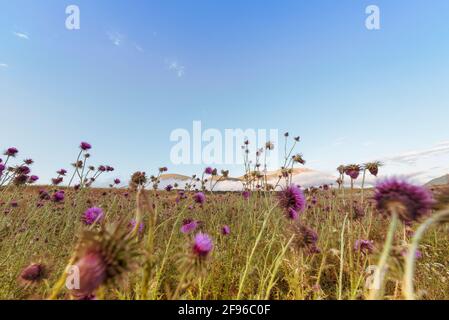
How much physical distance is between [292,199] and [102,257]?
1.51 m

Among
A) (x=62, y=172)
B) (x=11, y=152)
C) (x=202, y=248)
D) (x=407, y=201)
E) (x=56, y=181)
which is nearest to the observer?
(x=407, y=201)

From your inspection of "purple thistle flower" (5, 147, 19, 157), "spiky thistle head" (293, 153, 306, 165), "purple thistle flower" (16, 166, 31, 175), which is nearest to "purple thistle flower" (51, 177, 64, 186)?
"purple thistle flower" (16, 166, 31, 175)

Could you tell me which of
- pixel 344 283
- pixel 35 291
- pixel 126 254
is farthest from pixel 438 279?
pixel 35 291

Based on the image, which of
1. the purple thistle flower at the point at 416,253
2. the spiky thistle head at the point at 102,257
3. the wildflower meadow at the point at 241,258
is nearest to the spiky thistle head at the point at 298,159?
the wildflower meadow at the point at 241,258

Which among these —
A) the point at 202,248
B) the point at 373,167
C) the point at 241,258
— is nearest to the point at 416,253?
the point at 373,167

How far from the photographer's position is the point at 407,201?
117 centimetres

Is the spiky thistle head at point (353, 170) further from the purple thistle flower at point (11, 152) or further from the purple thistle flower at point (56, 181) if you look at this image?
the purple thistle flower at point (11, 152)

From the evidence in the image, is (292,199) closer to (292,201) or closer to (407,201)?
(292,201)

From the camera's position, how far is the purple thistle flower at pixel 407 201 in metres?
1.17

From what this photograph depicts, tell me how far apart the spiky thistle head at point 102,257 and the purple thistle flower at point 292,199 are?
1.36m

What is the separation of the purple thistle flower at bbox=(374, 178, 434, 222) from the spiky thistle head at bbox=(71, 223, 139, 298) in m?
1.11

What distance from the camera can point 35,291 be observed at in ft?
8.10
